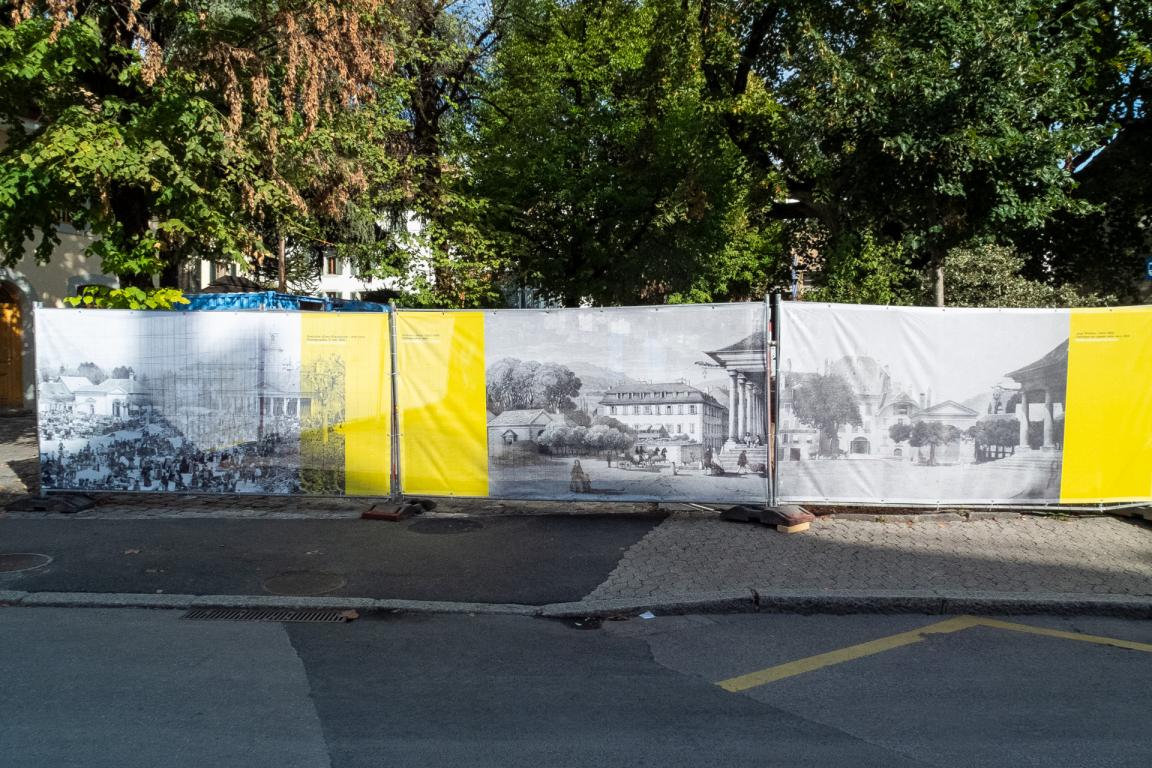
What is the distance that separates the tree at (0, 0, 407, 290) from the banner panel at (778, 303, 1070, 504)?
24.4ft

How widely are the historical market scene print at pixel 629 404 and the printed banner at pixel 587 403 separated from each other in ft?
0.03

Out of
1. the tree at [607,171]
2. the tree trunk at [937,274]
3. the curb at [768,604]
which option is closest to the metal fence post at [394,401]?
the curb at [768,604]

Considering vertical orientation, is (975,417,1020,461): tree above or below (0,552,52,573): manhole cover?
above

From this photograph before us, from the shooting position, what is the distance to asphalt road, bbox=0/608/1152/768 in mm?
3836

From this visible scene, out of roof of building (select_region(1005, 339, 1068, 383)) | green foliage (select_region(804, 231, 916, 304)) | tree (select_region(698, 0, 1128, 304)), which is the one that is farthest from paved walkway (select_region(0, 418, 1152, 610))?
green foliage (select_region(804, 231, 916, 304))

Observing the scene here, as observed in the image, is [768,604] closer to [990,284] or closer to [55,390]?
[55,390]

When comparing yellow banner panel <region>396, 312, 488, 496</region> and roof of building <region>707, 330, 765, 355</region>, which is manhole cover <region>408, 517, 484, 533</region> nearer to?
yellow banner panel <region>396, 312, 488, 496</region>

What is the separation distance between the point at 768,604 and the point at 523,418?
326 cm

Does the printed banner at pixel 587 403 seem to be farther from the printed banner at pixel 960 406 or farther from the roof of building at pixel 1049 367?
the roof of building at pixel 1049 367

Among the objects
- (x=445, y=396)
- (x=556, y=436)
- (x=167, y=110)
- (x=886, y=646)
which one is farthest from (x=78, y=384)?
(x=886, y=646)

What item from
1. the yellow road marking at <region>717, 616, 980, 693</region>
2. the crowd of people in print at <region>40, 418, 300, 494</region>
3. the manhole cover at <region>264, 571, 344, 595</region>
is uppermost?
the crowd of people in print at <region>40, 418, 300, 494</region>

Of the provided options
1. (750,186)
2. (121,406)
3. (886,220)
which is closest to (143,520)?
(121,406)

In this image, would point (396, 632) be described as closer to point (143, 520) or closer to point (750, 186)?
point (143, 520)

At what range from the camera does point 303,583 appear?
6.54 metres
